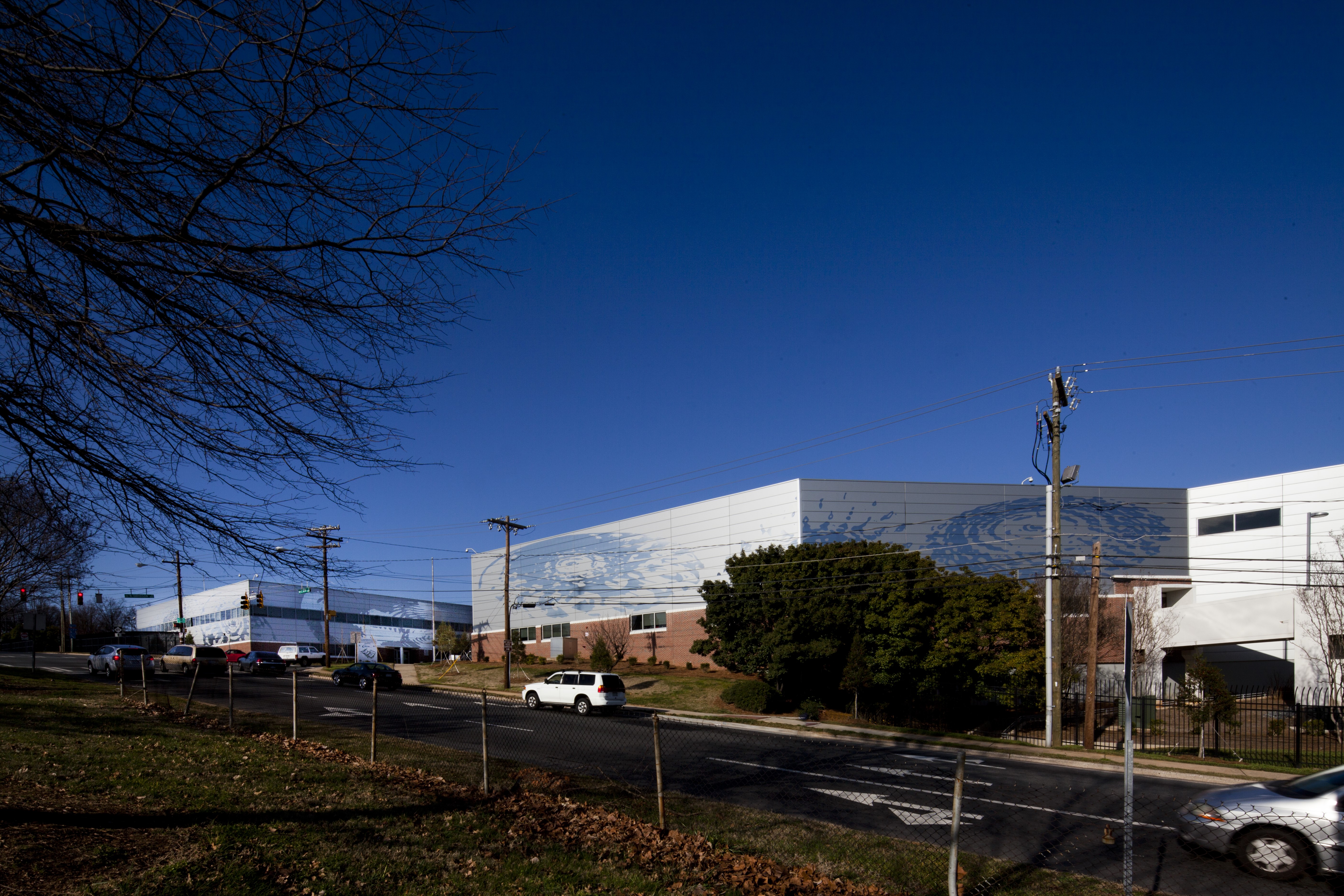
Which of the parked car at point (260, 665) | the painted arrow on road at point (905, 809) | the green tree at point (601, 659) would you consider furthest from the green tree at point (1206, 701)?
the parked car at point (260, 665)

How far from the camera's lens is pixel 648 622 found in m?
59.5

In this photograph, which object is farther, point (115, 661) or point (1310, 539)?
point (1310, 539)

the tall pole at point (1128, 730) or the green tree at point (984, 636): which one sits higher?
the tall pole at point (1128, 730)

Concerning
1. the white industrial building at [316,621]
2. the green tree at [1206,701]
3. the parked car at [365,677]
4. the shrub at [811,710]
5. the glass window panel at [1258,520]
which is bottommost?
the white industrial building at [316,621]

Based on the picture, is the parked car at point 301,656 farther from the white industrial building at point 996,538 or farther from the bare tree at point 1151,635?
the bare tree at point 1151,635

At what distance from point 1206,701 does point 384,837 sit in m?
26.2

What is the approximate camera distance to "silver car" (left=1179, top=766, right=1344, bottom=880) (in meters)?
8.76

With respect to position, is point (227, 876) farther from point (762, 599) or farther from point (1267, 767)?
point (762, 599)

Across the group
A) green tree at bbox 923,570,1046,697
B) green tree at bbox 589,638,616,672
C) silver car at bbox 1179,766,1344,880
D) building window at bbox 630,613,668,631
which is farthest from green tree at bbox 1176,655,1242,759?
building window at bbox 630,613,668,631

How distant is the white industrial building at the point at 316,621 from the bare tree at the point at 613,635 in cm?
1577

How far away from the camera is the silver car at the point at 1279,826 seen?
8.76m

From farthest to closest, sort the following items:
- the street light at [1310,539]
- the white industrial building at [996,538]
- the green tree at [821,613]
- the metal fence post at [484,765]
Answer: the white industrial building at [996,538] < the street light at [1310,539] < the green tree at [821,613] < the metal fence post at [484,765]

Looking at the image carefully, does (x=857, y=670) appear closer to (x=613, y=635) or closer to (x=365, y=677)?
(x=365, y=677)

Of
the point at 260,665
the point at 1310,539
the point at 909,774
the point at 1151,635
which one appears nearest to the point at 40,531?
the point at 909,774
